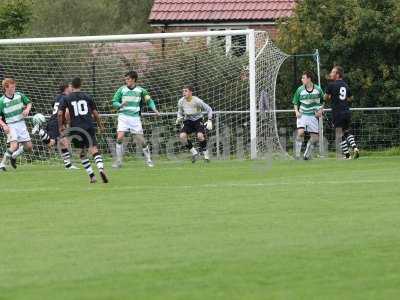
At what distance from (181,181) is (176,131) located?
30.0 ft

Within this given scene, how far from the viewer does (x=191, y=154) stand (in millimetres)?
28188

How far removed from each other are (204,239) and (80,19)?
42148 millimetres

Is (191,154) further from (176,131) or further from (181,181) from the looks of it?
(181,181)

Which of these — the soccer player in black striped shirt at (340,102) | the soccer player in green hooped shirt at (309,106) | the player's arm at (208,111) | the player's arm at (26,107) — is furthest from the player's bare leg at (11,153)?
the soccer player in black striped shirt at (340,102)

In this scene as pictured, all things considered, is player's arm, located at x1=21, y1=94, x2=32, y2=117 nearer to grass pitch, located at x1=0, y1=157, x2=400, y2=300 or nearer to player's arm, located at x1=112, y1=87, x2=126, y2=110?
player's arm, located at x1=112, y1=87, x2=126, y2=110

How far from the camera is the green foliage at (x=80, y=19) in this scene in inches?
1971

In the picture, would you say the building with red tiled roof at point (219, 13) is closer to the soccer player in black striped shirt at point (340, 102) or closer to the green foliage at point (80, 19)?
the green foliage at point (80, 19)

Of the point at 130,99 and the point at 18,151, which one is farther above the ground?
the point at 130,99

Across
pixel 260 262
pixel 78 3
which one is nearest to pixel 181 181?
pixel 260 262

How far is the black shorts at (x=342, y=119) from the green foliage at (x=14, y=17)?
16.7 metres

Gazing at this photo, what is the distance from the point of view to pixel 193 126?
91.2ft

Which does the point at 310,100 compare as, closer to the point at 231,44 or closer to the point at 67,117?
the point at 231,44

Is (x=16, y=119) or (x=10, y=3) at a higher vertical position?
(x=10, y=3)

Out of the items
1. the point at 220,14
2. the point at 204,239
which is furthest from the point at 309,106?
the point at 204,239
